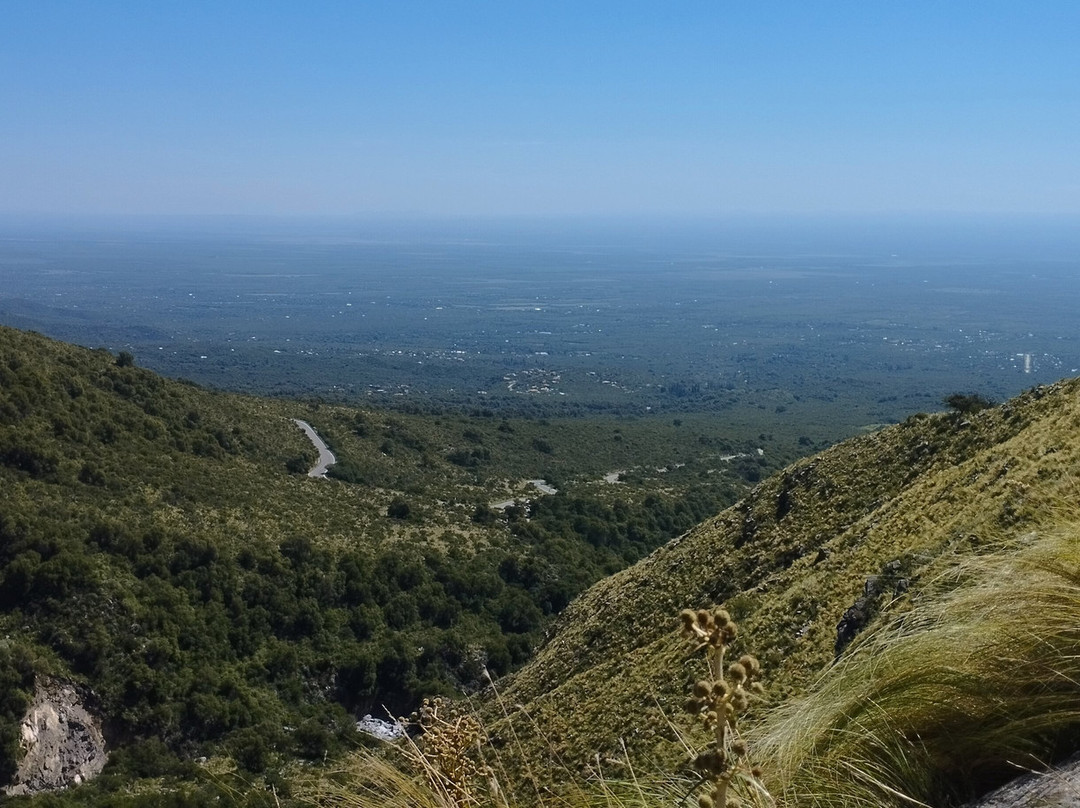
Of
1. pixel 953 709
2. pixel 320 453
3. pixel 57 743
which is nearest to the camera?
pixel 953 709

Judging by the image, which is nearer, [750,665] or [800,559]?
[750,665]

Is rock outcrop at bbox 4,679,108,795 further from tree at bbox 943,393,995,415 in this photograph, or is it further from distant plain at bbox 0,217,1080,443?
distant plain at bbox 0,217,1080,443

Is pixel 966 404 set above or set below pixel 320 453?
above

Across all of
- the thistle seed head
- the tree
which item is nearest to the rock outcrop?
the tree

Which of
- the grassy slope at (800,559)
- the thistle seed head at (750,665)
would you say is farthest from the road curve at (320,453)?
the thistle seed head at (750,665)

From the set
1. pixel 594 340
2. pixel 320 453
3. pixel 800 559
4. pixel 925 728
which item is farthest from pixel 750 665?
pixel 594 340

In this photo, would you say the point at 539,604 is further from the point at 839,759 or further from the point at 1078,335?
the point at 1078,335

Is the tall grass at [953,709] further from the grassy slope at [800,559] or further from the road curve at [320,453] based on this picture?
the road curve at [320,453]

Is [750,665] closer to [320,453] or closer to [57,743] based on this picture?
[57,743]
